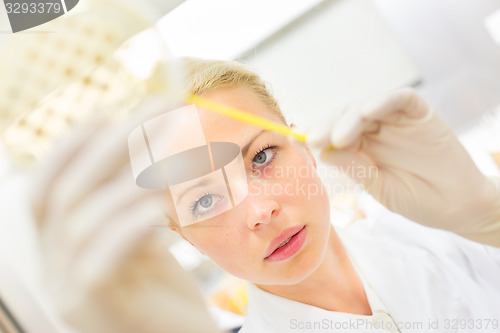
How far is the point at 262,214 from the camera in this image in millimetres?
428

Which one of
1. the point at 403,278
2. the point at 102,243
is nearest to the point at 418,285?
the point at 403,278

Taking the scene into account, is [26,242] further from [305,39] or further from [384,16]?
[384,16]

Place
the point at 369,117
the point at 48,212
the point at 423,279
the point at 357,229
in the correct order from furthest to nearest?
the point at 357,229, the point at 423,279, the point at 369,117, the point at 48,212

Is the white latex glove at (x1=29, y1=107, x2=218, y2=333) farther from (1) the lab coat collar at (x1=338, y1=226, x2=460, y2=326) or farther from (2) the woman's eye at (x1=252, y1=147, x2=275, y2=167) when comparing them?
(1) the lab coat collar at (x1=338, y1=226, x2=460, y2=326)

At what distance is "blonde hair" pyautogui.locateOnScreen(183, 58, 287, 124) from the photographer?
0.44 metres

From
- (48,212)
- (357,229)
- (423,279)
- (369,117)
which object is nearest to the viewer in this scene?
(48,212)

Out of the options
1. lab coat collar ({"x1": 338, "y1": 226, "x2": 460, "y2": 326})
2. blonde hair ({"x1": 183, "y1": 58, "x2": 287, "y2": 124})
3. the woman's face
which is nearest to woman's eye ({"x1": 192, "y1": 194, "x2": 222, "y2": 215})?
the woman's face

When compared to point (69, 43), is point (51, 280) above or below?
below

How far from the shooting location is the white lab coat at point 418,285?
0.51 metres

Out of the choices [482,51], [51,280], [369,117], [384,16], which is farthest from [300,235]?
[482,51]

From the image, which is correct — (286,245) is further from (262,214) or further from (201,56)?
(201,56)

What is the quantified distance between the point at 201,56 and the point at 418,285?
0.45 metres

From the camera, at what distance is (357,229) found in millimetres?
662

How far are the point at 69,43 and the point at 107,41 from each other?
0.04m
